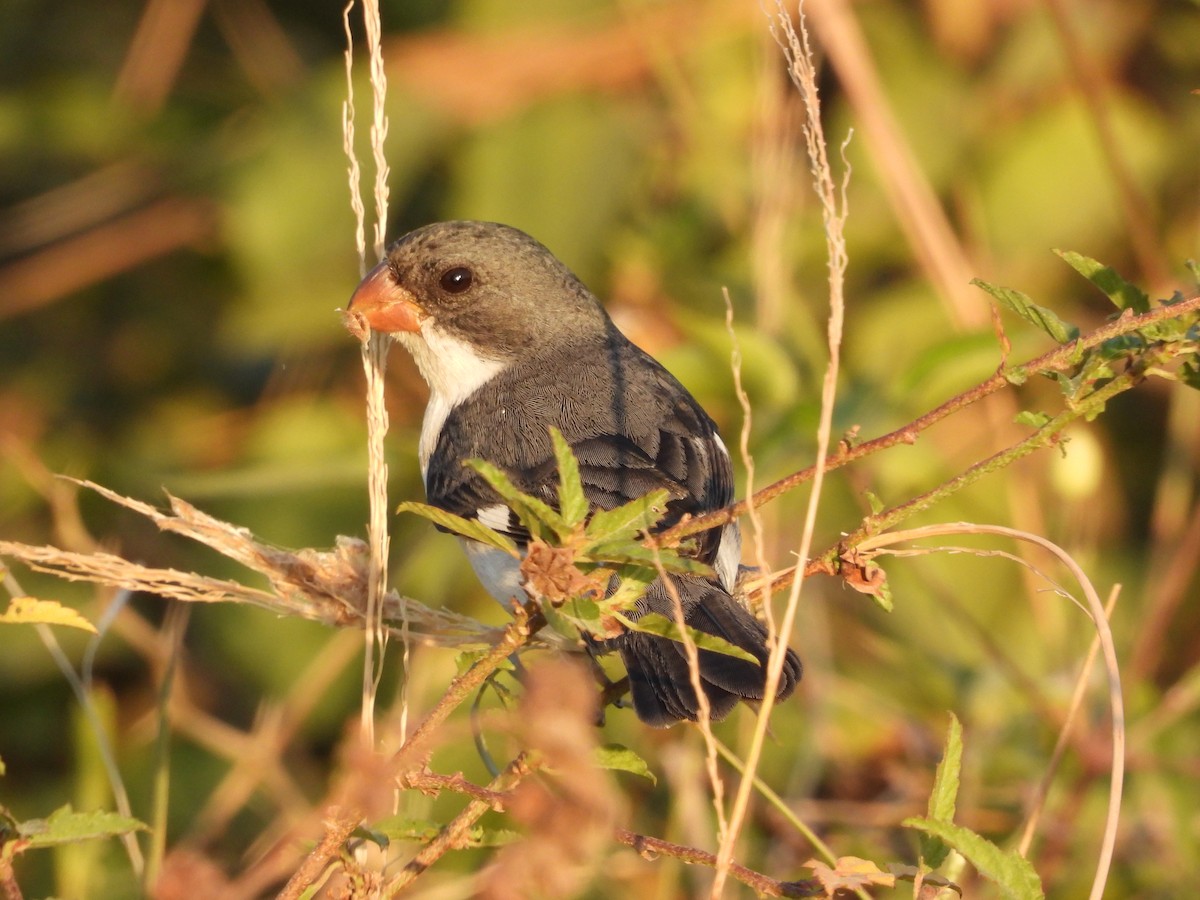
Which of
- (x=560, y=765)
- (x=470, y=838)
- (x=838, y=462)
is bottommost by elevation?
(x=470, y=838)

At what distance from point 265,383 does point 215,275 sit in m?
0.56

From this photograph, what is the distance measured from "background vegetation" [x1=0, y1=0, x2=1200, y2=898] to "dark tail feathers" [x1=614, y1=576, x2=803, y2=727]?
125 centimetres

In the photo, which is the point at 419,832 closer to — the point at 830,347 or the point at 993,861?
the point at 993,861

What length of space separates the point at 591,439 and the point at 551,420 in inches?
10.1

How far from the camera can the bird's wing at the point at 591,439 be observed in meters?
3.09

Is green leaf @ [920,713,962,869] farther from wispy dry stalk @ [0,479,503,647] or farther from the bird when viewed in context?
wispy dry stalk @ [0,479,503,647]

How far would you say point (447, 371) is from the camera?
13.5 ft

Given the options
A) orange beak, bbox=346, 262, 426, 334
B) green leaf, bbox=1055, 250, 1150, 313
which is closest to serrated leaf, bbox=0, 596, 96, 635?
green leaf, bbox=1055, 250, 1150, 313

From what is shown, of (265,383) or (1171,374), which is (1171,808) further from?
(265,383)

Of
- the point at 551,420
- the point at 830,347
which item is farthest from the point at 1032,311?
the point at 551,420

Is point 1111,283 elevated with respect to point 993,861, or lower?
elevated

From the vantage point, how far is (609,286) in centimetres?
554

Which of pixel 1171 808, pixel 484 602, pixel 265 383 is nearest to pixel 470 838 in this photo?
pixel 1171 808

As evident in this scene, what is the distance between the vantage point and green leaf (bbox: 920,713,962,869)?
6.39ft
